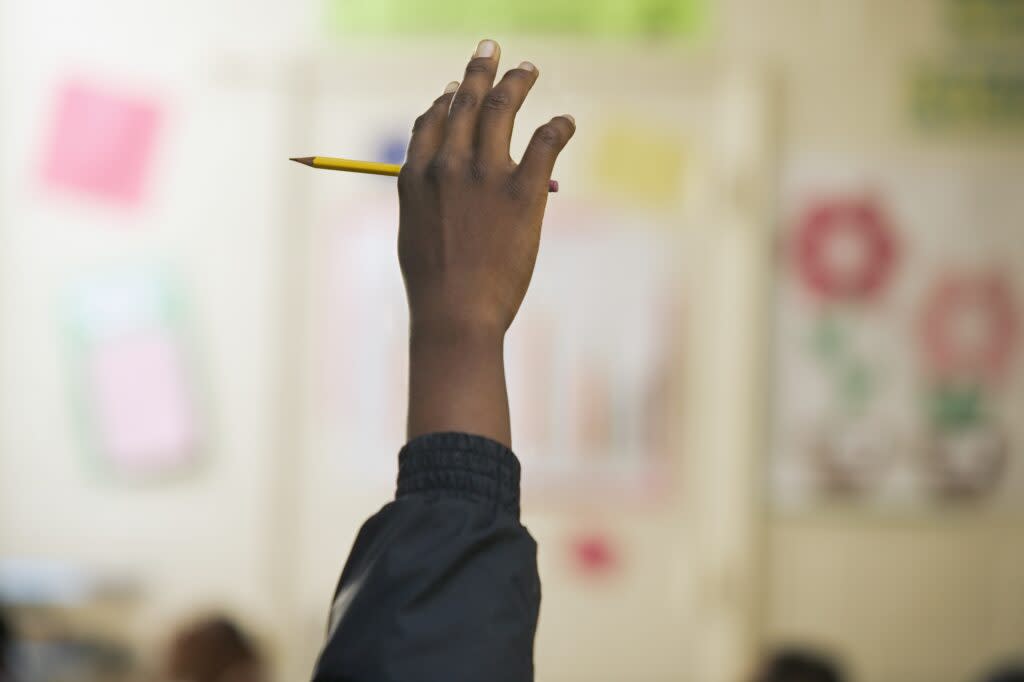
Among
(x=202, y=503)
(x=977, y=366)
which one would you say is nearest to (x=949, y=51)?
(x=977, y=366)

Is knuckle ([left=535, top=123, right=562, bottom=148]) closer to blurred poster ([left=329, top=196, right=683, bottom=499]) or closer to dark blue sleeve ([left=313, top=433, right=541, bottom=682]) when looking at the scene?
dark blue sleeve ([left=313, top=433, right=541, bottom=682])

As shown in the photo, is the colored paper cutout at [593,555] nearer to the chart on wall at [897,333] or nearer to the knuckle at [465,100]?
the chart on wall at [897,333]

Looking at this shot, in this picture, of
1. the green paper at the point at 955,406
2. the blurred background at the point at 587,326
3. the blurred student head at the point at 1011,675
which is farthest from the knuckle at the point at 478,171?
the green paper at the point at 955,406

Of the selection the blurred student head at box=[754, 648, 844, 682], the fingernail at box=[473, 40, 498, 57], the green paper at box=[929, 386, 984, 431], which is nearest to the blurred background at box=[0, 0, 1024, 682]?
the green paper at box=[929, 386, 984, 431]

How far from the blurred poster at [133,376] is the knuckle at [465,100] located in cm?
233

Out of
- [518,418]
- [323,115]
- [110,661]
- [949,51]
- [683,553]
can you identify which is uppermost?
[949,51]

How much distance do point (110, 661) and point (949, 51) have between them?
2.20 meters

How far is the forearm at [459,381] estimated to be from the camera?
1.58ft

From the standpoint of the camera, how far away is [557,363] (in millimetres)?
2719

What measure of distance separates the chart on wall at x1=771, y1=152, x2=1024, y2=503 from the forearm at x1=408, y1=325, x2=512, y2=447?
7.40ft

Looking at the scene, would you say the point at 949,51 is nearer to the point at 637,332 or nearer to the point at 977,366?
the point at 977,366

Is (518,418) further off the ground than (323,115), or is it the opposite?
(323,115)

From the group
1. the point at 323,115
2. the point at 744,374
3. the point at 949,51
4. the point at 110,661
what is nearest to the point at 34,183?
the point at 323,115

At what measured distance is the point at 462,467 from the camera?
0.48m
